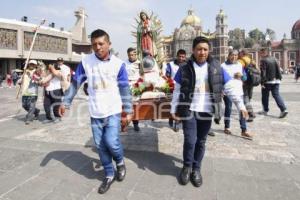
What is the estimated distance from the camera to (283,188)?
136 inches

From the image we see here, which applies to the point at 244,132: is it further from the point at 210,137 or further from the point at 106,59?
the point at 106,59

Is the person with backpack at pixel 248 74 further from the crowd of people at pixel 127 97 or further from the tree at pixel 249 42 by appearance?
the tree at pixel 249 42

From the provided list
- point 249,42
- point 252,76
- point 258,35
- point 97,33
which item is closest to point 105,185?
point 97,33

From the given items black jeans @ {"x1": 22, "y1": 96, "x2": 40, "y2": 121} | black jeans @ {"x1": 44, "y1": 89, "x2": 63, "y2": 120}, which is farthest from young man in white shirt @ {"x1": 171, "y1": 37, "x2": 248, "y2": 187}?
black jeans @ {"x1": 22, "y1": 96, "x2": 40, "y2": 121}

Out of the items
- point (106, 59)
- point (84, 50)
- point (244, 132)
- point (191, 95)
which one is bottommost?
point (244, 132)

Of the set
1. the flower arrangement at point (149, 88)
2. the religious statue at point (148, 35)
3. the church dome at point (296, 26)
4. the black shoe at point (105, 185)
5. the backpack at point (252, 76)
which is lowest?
the black shoe at point (105, 185)

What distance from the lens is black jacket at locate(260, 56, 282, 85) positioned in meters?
8.07

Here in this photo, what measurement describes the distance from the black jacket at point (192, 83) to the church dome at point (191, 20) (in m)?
85.4

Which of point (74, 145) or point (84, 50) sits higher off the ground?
point (84, 50)

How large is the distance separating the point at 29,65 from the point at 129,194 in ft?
19.5

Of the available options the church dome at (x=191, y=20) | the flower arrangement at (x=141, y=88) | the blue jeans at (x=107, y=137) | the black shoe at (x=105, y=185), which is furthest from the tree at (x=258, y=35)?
the black shoe at (x=105, y=185)

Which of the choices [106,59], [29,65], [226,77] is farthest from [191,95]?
[29,65]

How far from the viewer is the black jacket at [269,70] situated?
8.07 meters

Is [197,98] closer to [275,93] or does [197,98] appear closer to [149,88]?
[149,88]
